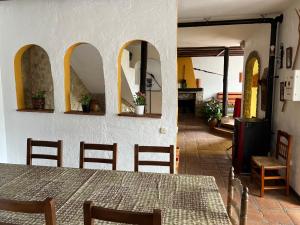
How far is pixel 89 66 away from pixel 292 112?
3760mm

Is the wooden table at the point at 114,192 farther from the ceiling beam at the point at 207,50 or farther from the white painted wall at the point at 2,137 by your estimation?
the ceiling beam at the point at 207,50

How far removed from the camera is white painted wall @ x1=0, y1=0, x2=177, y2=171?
2984mm

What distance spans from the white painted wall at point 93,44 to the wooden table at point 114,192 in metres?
1.19

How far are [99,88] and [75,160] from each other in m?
2.76

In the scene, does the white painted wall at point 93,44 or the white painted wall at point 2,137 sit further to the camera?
the white painted wall at point 2,137

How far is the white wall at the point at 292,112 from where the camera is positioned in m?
3.15

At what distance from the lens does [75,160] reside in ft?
11.3

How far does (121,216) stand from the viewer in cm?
104

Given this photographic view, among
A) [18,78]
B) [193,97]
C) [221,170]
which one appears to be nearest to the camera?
[18,78]

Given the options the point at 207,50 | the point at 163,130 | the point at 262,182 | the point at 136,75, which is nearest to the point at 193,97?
the point at 207,50

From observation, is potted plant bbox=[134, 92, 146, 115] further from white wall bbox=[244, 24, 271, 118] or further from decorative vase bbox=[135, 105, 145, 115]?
white wall bbox=[244, 24, 271, 118]

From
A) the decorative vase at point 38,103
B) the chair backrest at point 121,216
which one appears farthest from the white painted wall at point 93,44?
the chair backrest at point 121,216

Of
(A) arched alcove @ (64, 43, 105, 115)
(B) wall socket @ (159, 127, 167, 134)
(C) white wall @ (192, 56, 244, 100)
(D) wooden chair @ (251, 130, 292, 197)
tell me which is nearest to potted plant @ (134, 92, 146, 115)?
(B) wall socket @ (159, 127, 167, 134)

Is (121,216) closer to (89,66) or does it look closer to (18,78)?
(18,78)
